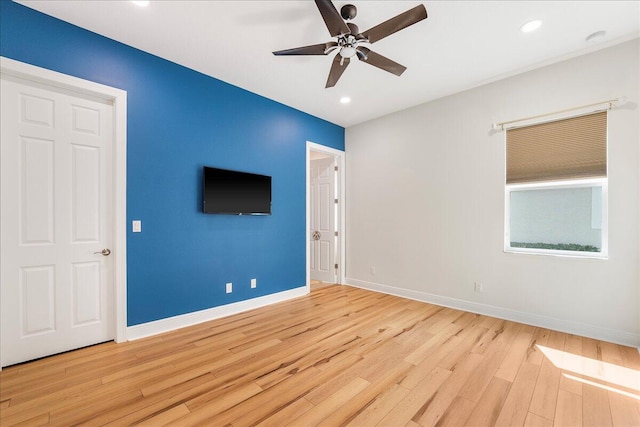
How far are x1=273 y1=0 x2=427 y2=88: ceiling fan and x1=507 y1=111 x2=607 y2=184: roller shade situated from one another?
77.1 inches

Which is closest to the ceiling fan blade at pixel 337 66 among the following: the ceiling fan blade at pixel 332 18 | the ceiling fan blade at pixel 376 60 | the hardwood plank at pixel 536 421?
the ceiling fan blade at pixel 376 60

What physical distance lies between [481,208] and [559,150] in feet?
3.40

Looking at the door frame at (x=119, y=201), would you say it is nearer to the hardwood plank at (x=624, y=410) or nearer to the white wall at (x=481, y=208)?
the white wall at (x=481, y=208)

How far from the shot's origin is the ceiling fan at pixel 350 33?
2.04 m

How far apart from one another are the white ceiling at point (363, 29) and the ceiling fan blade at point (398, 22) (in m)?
0.29

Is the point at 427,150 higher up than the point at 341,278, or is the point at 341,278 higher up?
the point at 427,150

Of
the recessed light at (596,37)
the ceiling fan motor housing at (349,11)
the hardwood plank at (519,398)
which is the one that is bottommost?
the hardwood plank at (519,398)

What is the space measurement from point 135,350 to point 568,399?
3618 mm

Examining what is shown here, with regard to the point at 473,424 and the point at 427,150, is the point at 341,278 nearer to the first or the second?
the point at 427,150

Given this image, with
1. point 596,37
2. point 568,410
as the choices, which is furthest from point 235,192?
point 596,37

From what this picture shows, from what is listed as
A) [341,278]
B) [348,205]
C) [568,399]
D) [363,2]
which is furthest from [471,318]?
[363,2]

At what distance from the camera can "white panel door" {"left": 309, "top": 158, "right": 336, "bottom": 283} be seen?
17.8 feet

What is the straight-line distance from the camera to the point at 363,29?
2.65 m

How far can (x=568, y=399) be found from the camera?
1.97 meters
